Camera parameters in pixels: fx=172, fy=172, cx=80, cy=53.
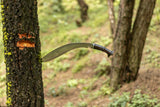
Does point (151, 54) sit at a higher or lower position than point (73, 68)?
higher

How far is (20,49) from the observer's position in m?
2.12

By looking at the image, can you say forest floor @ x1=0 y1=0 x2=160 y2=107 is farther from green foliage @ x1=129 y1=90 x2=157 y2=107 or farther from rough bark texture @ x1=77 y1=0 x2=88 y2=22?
rough bark texture @ x1=77 y1=0 x2=88 y2=22

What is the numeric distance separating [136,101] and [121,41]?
1497mm

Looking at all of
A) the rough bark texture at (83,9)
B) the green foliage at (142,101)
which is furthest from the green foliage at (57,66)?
the rough bark texture at (83,9)

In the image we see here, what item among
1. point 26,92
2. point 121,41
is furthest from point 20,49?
point 121,41

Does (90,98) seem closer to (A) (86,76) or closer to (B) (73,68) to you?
(A) (86,76)

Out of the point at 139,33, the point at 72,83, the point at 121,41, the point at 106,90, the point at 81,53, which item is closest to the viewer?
the point at 139,33

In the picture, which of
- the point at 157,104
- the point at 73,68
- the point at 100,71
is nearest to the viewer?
the point at 157,104

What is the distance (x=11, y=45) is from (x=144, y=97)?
3134mm

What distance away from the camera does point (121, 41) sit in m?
4.39

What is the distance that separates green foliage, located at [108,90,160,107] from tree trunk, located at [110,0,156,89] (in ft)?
1.96

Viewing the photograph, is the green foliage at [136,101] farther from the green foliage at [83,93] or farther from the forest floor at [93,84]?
the green foliage at [83,93]

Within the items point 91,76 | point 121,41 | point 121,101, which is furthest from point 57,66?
point 121,101

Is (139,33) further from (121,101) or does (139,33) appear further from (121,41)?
(121,101)
